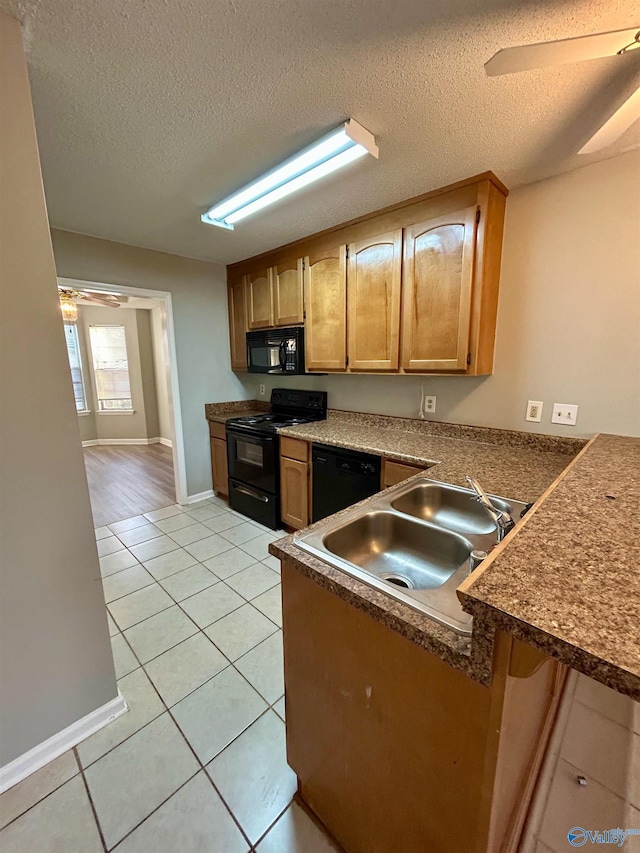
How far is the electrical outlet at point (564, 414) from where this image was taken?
1885mm

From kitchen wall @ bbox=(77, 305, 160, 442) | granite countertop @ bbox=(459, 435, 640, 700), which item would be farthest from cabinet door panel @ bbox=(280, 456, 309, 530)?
kitchen wall @ bbox=(77, 305, 160, 442)

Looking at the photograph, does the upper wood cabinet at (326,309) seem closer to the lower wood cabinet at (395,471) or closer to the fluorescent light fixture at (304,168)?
the fluorescent light fixture at (304,168)

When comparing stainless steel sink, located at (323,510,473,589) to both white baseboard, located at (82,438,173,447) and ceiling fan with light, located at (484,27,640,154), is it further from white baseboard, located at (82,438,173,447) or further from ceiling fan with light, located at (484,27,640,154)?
white baseboard, located at (82,438,173,447)

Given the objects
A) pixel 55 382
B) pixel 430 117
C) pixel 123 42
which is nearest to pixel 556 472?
pixel 430 117

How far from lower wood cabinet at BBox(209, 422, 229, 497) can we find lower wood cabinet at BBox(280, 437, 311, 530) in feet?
2.84

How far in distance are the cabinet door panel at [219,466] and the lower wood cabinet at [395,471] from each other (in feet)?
6.07

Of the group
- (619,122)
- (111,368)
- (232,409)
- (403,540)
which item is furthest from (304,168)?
(111,368)

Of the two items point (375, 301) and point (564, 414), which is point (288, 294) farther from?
point (564, 414)

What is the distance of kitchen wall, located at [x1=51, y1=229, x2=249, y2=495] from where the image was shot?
2.77m

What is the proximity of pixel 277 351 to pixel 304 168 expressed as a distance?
1.51 meters

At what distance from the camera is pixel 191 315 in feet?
10.9

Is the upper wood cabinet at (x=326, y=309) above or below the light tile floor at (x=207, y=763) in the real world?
above

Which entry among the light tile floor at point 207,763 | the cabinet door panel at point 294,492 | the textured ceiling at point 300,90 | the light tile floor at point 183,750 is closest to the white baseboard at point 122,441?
the cabinet door panel at point 294,492

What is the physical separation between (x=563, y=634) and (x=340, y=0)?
4.97 feet
